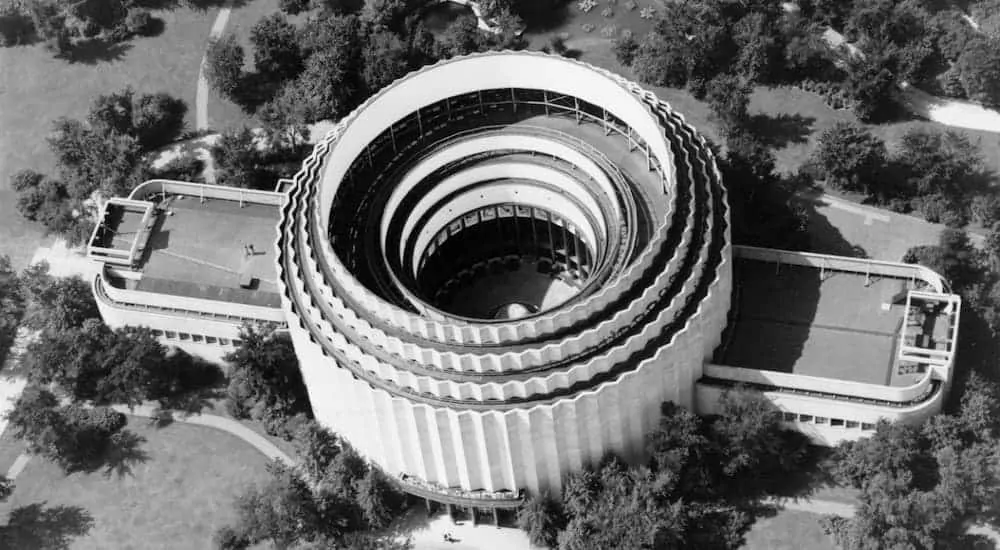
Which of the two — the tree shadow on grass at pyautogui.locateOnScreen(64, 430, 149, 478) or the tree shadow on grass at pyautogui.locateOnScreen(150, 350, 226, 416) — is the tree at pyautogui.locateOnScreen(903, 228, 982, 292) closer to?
the tree shadow on grass at pyautogui.locateOnScreen(150, 350, 226, 416)

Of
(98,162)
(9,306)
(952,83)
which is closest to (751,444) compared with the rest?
(952,83)

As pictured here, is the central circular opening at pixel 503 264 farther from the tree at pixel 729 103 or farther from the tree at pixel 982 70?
the tree at pixel 982 70

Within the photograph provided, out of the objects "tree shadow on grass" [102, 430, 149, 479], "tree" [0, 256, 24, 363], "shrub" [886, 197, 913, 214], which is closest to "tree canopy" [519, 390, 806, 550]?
"shrub" [886, 197, 913, 214]

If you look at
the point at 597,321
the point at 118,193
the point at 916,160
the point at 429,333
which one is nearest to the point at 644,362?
the point at 597,321

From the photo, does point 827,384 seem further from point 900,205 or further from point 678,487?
point 900,205

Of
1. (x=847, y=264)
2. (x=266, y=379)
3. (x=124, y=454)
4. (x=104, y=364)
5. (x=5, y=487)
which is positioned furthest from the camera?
(x=104, y=364)
